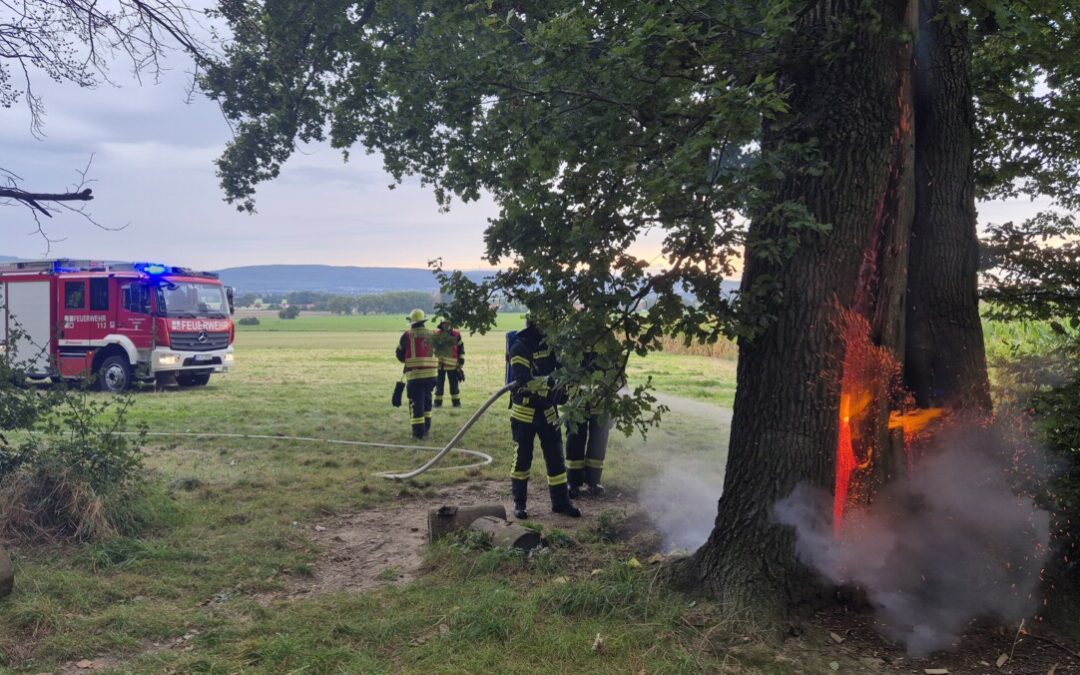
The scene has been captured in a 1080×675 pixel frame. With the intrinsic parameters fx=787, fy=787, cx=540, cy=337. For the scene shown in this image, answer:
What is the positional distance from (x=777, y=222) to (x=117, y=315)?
15513 millimetres

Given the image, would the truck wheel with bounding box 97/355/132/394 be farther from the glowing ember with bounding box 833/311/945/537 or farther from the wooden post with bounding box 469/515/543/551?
the glowing ember with bounding box 833/311/945/537

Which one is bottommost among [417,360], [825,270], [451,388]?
[451,388]

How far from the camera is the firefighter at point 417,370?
35.6 ft

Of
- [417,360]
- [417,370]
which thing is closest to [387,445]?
[417,370]

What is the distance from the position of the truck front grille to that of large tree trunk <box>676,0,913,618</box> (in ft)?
47.6

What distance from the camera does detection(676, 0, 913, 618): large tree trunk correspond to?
4.41 m

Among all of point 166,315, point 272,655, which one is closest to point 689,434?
point 272,655

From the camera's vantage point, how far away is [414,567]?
5605 mm

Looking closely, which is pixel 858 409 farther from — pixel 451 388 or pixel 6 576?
pixel 451 388

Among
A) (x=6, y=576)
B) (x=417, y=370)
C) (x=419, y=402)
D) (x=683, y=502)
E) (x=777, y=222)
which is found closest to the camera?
(x=777, y=222)

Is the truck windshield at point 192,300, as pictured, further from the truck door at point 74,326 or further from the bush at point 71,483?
the bush at point 71,483

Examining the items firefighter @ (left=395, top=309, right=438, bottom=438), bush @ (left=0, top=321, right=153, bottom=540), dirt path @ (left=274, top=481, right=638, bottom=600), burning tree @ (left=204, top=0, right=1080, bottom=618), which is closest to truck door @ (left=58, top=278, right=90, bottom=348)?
firefighter @ (left=395, top=309, right=438, bottom=438)

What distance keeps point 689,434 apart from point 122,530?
7.38 meters

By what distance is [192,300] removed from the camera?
658 inches
